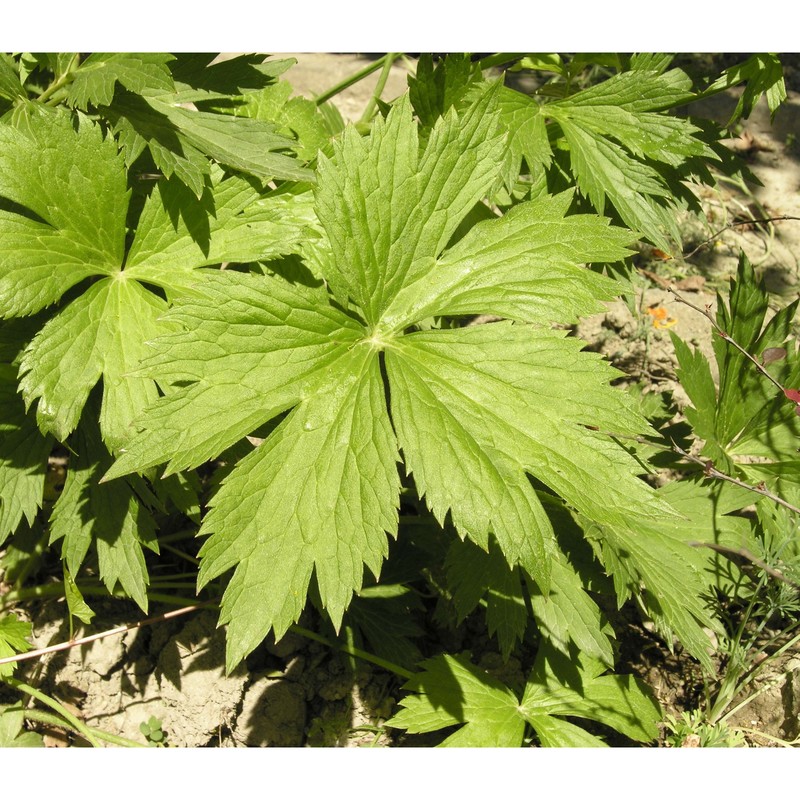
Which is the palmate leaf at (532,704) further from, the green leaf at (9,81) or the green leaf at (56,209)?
the green leaf at (9,81)

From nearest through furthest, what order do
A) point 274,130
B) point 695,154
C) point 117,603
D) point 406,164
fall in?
point 406,164 < point 274,130 < point 695,154 < point 117,603

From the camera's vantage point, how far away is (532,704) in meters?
2.23

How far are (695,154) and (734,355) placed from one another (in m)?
0.65

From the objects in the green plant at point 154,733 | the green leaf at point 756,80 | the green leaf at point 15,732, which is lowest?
the green plant at point 154,733

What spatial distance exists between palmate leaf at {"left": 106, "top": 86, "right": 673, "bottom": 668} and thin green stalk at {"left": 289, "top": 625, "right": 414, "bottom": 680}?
30.2 inches

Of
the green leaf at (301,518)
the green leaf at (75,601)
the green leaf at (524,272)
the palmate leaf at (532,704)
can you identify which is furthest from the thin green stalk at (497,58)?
the green leaf at (75,601)

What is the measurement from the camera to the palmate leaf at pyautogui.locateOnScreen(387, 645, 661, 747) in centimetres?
214

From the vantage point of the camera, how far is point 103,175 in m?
1.94

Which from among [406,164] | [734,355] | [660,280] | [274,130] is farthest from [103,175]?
[660,280]

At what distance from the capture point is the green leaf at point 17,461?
7.04 ft

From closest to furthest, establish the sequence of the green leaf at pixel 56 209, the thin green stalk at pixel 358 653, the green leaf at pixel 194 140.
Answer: the green leaf at pixel 56 209 < the green leaf at pixel 194 140 < the thin green stalk at pixel 358 653

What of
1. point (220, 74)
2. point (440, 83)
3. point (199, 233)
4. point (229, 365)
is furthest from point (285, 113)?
point (229, 365)

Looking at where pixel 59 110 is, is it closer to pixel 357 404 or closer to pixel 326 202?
pixel 326 202

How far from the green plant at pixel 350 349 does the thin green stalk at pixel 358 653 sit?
0.07m
